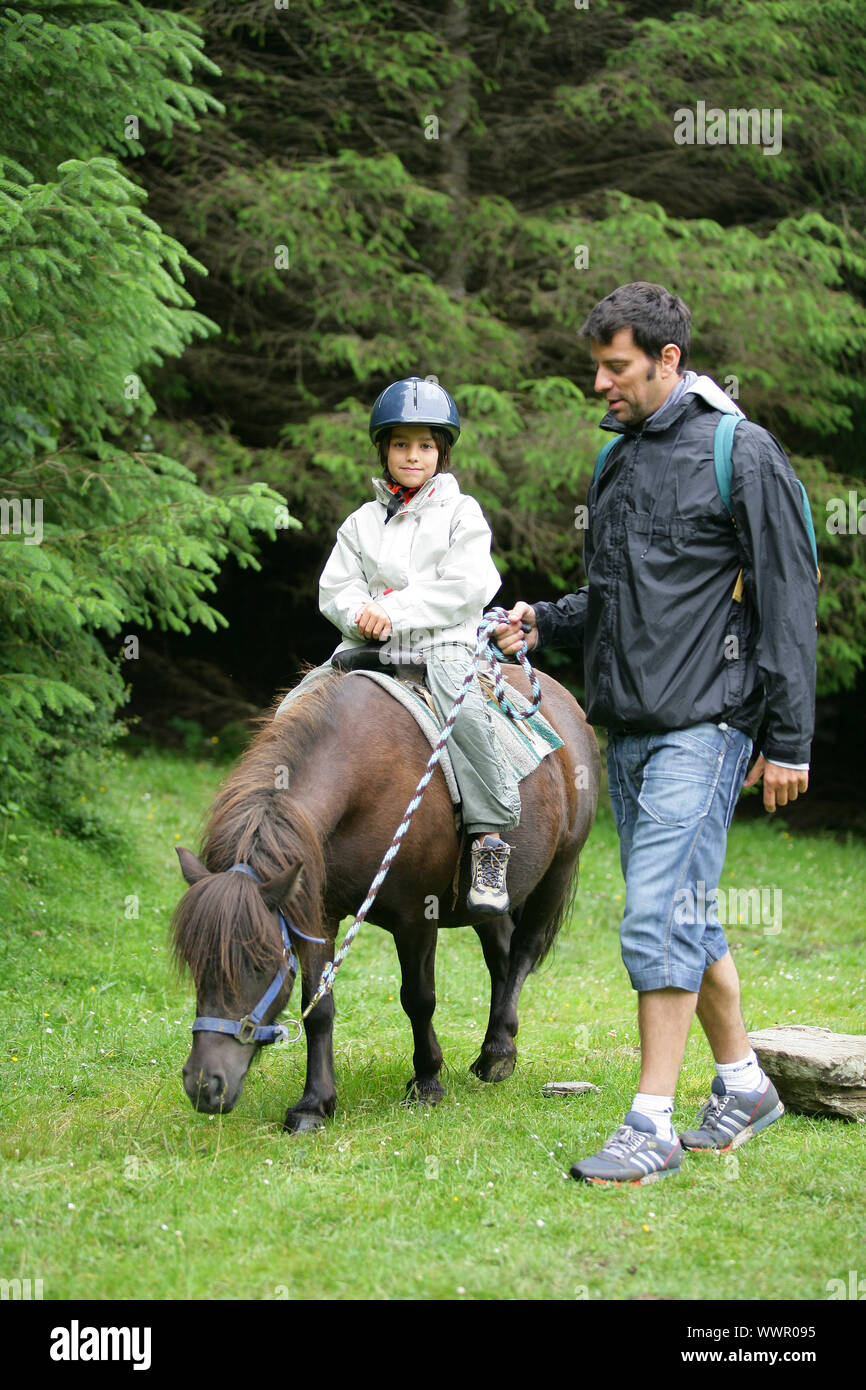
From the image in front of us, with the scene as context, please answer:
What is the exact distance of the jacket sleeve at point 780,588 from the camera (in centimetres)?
368

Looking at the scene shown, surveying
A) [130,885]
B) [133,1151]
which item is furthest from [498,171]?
[133,1151]

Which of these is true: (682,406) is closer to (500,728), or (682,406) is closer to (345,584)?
(345,584)

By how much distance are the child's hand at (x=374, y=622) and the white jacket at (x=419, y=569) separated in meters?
0.06

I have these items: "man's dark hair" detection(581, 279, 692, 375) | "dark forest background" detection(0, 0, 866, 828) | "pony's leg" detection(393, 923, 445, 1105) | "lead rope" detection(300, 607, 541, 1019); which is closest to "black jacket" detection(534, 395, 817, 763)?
"man's dark hair" detection(581, 279, 692, 375)

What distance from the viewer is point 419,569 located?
489 centimetres

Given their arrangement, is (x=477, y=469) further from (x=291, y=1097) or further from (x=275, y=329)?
(x=291, y=1097)

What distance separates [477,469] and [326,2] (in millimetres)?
4606

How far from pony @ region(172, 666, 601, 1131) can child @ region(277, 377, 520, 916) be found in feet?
0.51

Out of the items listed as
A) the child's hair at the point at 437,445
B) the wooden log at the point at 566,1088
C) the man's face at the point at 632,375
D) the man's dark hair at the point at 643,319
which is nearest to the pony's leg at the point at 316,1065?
the wooden log at the point at 566,1088

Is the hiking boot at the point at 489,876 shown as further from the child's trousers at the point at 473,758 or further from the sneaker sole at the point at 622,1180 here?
the sneaker sole at the point at 622,1180

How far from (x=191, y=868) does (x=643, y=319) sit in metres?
2.21

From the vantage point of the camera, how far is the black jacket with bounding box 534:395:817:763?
370 centimetres

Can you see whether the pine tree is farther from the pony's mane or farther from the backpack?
the backpack

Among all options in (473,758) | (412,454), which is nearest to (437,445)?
(412,454)
